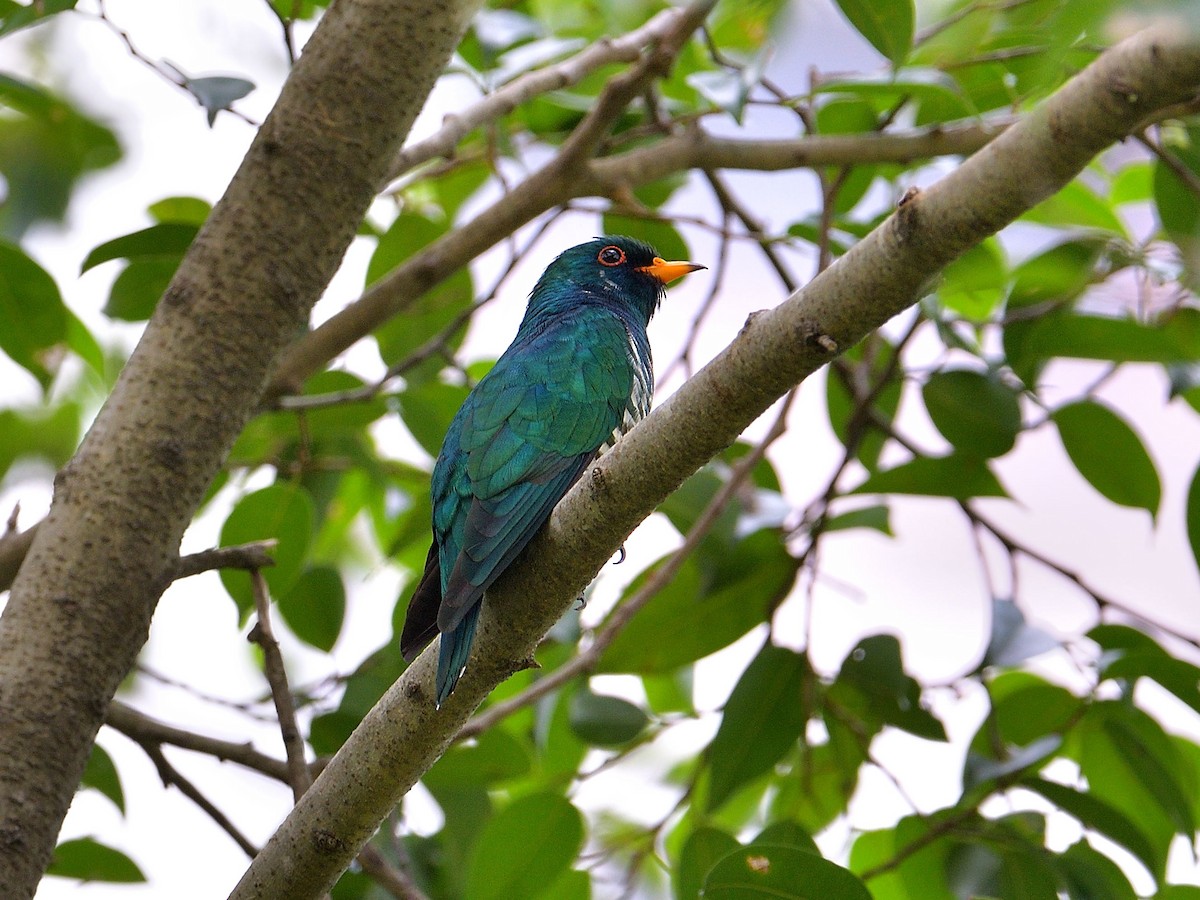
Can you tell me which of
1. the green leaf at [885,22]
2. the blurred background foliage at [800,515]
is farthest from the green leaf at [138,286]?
the green leaf at [885,22]

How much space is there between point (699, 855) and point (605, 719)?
0.43 metres

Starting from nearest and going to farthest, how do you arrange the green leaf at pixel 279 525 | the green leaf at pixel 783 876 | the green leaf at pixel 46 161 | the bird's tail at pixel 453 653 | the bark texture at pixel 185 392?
the bird's tail at pixel 453 653 → the bark texture at pixel 185 392 → the green leaf at pixel 783 876 → the green leaf at pixel 279 525 → the green leaf at pixel 46 161

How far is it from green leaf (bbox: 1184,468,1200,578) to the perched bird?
146 cm

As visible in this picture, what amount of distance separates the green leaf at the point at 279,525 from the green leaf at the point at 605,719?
86cm

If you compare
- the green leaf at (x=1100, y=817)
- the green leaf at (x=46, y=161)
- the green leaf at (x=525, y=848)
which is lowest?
the green leaf at (x=1100, y=817)

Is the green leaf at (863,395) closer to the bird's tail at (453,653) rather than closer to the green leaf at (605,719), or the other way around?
the green leaf at (605,719)

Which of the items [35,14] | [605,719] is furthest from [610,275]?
[35,14]

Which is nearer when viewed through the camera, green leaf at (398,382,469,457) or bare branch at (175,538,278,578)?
bare branch at (175,538,278,578)

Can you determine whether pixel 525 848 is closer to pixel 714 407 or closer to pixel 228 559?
pixel 228 559

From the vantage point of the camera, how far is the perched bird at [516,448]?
2314mm

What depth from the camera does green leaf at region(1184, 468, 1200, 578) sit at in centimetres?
341

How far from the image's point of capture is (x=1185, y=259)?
3574 millimetres

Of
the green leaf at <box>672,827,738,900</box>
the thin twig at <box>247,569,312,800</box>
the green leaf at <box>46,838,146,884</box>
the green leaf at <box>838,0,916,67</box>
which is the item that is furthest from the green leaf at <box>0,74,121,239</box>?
the green leaf at <box>672,827,738,900</box>

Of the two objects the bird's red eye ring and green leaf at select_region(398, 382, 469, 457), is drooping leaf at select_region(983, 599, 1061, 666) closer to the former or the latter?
green leaf at select_region(398, 382, 469, 457)
